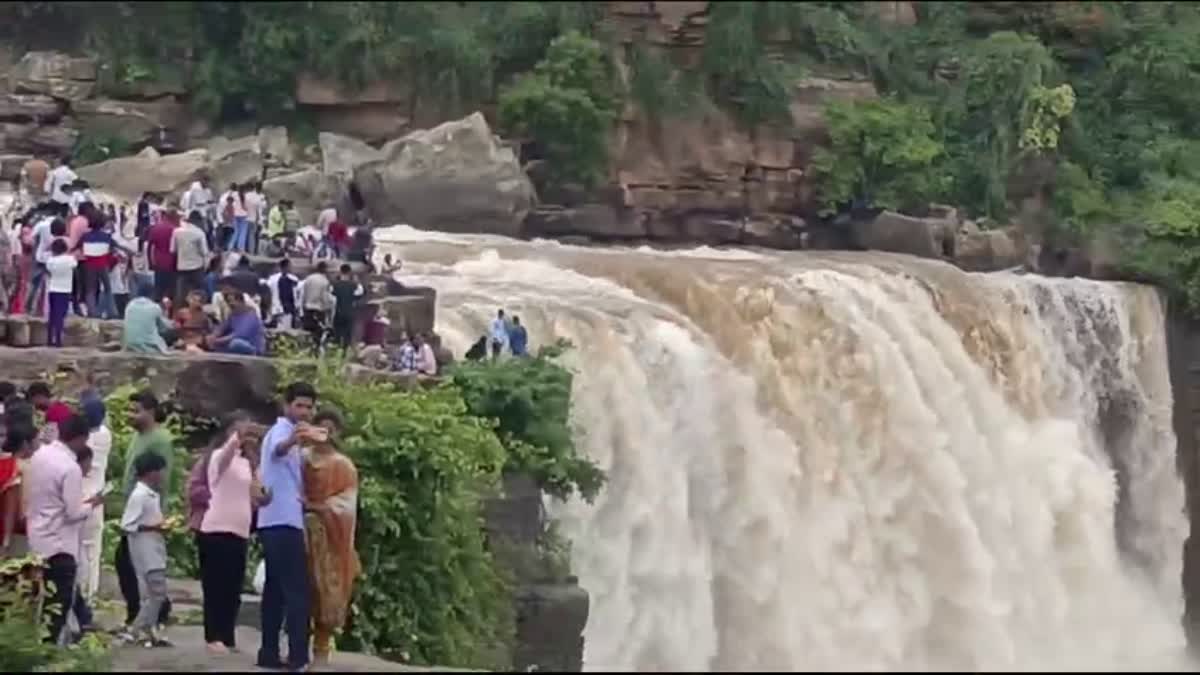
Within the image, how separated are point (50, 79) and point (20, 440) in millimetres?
11264

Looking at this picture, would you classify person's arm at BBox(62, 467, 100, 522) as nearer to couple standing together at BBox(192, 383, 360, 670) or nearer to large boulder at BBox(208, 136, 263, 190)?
couple standing together at BBox(192, 383, 360, 670)

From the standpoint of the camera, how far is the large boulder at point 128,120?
746 inches

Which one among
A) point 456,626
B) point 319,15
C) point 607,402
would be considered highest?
point 319,15

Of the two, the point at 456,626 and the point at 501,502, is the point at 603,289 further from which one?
the point at 456,626

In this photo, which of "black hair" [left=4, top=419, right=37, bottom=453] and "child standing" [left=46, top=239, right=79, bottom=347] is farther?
"child standing" [left=46, top=239, right=79, bottom=347]

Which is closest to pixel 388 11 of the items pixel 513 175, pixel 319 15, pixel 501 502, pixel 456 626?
pixel 319 15

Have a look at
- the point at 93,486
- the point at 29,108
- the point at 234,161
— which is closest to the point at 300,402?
the point at 93,486

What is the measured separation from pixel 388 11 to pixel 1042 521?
2172mm

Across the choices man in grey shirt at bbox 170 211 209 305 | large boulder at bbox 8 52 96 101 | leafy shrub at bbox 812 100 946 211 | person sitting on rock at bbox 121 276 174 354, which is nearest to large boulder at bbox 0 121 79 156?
large boulder at bbox 8 52 96 101

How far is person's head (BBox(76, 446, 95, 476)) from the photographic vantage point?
6.06 m

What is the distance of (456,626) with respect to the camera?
8.30 m

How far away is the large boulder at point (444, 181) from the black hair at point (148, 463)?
44.0 ft

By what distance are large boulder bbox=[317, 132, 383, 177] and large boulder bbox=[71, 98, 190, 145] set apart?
4.85 ft

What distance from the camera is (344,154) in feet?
66.1
